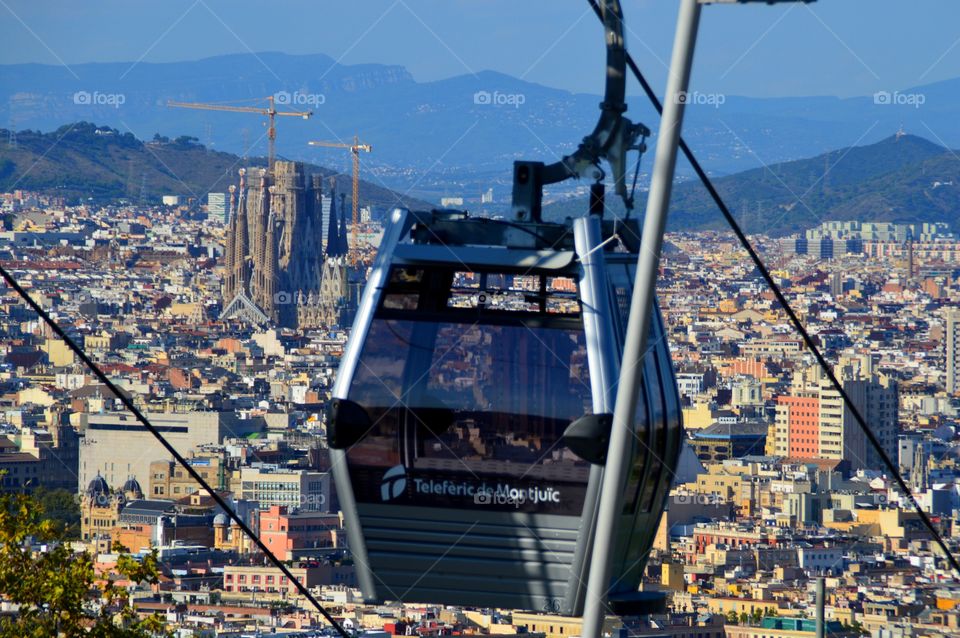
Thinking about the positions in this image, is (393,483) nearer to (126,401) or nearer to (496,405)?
Answer: (496,405)

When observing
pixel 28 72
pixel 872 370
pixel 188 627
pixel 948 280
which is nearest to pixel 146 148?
pixel 28 72

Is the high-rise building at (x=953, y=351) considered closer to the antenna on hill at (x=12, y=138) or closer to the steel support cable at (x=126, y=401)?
the antenna on hill at (x=12, y=138)

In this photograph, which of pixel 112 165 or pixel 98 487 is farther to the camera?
pixel 112 165

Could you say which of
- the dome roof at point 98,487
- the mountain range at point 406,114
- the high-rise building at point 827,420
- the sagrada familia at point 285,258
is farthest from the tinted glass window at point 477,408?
the sagrada familia at point 285,258

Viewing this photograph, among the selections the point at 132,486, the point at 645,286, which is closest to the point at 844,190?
the point at 132,486

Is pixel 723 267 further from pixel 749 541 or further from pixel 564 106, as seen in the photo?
pixel 749 541

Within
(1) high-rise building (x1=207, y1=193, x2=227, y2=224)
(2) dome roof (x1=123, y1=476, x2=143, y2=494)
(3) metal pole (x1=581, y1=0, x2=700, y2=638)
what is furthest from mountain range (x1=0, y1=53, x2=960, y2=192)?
(3) metal pole (x1=581, y1=0, x2=700, y2=638)

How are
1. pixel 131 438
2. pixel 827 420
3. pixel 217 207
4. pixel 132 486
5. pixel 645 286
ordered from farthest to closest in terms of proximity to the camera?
pixel 217 207, pixel 827 420, pixel 131 438, pixel 132 486, pixel 645 286
